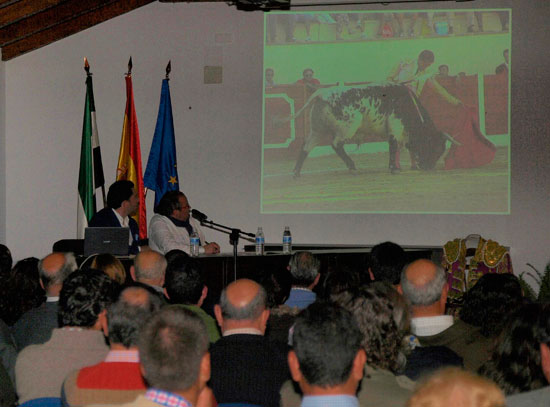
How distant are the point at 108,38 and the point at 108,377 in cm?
684

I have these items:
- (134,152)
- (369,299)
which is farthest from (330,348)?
(134,152)

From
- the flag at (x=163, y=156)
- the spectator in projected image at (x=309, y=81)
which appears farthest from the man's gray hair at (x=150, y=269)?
the spectator in projected image at (x=309, y=81)

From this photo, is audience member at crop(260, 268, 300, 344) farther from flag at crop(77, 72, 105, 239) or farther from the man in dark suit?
flag at crop(77, 72, 105, 239)

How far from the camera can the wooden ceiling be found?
738 centimetres

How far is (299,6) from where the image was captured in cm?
808

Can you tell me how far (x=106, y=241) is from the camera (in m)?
5.55

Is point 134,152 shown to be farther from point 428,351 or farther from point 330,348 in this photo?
point 330,348

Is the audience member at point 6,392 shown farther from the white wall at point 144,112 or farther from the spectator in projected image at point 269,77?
the spectator in projected image at point 269,77

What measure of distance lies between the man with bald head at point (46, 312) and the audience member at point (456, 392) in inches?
88.2

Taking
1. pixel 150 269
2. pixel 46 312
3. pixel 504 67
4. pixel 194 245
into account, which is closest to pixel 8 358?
pixel 46 312

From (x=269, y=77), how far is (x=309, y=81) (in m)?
0.45

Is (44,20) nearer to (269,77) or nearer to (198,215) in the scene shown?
(269,77)

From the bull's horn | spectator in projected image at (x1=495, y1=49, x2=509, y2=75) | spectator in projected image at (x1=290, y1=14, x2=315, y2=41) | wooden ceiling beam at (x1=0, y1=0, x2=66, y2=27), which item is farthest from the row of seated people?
spectator in projected image at (x1=495, y1=49, x2=509, y2=75)

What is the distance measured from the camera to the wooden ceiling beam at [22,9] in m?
7.29
